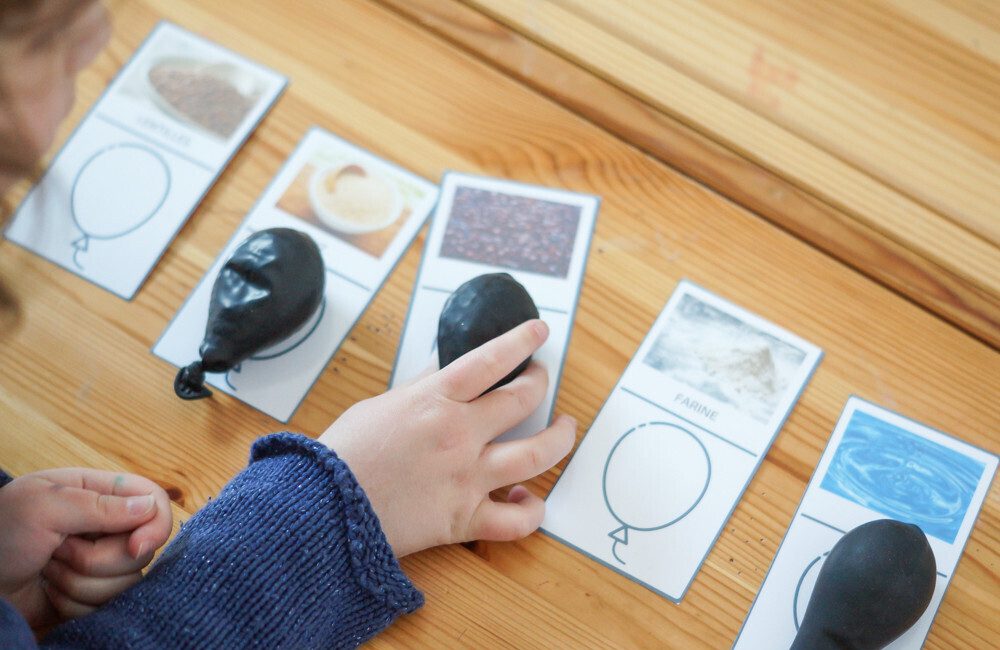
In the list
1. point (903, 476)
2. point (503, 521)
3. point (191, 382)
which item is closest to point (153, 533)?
point (191, 382)

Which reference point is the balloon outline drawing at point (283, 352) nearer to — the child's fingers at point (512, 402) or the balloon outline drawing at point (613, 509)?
the child's fingers at point (512, 402)

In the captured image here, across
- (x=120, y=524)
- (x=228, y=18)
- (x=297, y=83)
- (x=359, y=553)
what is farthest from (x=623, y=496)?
(x=228, y=18)

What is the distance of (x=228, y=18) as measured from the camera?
0.83m

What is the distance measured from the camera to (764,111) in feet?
2.52

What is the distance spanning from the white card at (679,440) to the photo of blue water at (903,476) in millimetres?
57

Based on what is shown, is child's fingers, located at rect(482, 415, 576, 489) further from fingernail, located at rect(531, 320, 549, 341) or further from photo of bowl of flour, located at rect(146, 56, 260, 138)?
photo of bowl of flour, located at rect(146, 56, 260, 138)

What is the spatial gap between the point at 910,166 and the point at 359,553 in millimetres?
552

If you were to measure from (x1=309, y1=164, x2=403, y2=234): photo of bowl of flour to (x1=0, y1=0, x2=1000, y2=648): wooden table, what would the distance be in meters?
0.03

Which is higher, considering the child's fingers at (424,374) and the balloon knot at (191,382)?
the child's fingers at (424,374)

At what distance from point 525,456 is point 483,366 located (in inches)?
2.9

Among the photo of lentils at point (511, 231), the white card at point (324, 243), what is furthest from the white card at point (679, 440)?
the white card at point (324, 243)

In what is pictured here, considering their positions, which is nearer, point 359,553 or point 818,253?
point 359,553

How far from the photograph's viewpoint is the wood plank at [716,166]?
2.35 ft

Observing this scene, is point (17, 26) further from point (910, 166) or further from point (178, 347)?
point (910, 166)
